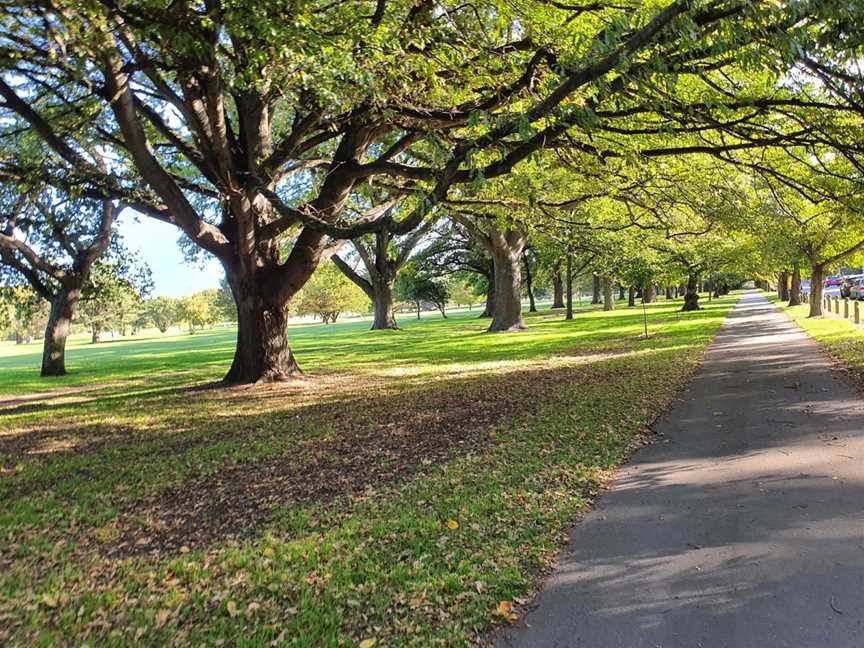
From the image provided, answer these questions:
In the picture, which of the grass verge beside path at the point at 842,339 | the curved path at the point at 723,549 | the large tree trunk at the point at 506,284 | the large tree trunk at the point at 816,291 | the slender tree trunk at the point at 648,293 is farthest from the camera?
the slender tree trunk at the point at 648,293

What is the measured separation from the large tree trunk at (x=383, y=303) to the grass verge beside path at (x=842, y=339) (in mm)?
21558

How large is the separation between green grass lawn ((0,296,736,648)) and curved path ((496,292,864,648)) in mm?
347

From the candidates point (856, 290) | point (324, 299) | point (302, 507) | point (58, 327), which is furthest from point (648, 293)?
point (302, 507)

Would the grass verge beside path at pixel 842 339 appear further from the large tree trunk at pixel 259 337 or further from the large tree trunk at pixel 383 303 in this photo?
the large tree trunk at pixel 383 303

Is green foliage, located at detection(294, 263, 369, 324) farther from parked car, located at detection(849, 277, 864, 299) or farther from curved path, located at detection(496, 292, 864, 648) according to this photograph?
curved path, located at detection(496, 292, 864, 648)

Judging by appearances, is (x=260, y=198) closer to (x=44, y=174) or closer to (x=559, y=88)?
(x=44, y=174)

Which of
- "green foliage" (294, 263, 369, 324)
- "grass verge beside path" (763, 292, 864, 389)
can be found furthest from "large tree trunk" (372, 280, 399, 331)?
"green foliage" (294, 263, 369, 324)

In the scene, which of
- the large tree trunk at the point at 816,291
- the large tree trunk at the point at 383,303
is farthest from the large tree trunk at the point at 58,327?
the large tree trunk at the point at 816,291

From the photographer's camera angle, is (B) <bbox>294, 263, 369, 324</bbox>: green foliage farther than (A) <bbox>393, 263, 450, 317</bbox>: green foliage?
Yes

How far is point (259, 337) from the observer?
43.1 ft

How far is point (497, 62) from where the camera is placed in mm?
8414

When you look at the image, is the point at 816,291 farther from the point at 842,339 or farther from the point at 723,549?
the point at 723,549

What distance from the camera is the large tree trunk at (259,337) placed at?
1270cm

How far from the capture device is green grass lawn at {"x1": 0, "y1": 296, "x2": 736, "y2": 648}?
3453mm
